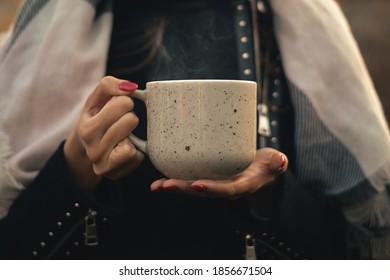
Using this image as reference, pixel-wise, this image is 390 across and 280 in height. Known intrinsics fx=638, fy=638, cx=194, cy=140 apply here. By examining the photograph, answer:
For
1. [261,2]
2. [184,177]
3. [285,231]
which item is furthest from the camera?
[261,2]

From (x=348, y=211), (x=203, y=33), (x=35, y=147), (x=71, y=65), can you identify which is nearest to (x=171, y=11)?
(x=203, y=33)

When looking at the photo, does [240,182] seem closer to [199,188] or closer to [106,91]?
[199,188]

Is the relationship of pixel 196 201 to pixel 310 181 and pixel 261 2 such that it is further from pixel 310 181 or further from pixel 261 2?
pixel 261 2

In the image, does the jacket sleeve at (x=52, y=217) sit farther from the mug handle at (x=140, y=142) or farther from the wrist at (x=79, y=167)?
the mug handle at (x=140, y=142)

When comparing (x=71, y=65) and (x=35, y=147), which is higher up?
(x=71, y=65)

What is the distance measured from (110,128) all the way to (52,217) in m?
0.22

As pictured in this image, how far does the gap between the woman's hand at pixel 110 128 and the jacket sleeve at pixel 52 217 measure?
108mm

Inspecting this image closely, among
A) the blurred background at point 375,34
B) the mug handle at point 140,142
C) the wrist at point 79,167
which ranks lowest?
the blurred background at point 375,34

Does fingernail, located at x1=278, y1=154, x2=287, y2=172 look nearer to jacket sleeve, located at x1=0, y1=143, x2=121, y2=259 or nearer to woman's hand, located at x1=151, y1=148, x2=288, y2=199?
woman's hand, located at x1=151, y1=148, x2=288, y2=199

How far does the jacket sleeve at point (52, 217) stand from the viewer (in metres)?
0.79

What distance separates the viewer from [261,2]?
36.9 inches

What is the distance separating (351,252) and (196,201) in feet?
0.83

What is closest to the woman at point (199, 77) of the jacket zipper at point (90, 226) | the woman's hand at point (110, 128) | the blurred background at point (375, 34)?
the jacket zipper at point (90, 226)

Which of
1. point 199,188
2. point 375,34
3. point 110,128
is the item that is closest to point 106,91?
point 110,128
